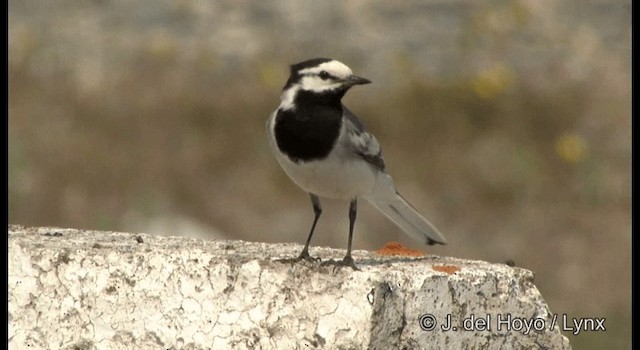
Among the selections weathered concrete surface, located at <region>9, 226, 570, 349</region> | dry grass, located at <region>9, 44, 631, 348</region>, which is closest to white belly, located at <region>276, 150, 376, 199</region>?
weathered concrete surface, located at <region>9, 226, 570, 349</region>

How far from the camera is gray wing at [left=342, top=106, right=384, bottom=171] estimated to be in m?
6.35

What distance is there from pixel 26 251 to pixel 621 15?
12407 mm

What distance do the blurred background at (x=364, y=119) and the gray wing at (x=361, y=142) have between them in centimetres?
354

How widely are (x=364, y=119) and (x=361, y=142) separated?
7921mm

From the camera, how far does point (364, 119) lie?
563 inches

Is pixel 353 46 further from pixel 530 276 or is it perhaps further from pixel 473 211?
pixel 530 276

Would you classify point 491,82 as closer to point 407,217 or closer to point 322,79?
point 407,217

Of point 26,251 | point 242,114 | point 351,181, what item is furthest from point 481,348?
point 242,114

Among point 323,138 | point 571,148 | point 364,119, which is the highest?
point 364,119

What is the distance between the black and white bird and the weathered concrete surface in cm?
73

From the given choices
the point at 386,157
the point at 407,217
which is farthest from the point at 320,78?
the point at 386,157

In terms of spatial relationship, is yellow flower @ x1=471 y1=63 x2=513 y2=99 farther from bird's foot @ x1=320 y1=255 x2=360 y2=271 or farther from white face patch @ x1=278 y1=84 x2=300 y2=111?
bird's foot @ x1=320 y1=255 x2=360 y2=271

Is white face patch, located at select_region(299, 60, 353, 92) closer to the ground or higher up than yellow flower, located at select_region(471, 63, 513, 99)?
closer to the ground

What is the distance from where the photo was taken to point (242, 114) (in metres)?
14.5
